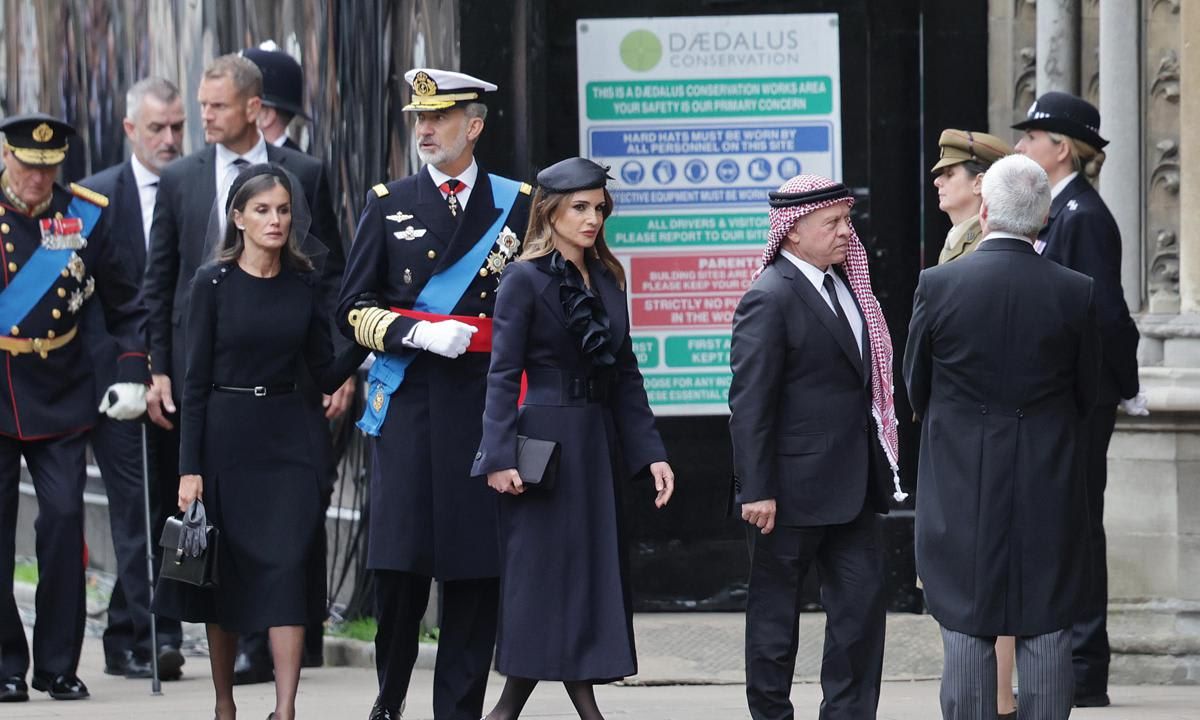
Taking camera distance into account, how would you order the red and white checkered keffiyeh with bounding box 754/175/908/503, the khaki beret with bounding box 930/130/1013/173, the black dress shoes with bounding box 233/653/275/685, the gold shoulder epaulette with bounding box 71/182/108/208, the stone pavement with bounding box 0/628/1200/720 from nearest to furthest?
the red and white checkered keffiyeh with bounding box 754/175/908/503, the khaki beret with bounding box 930/130/1013/173, the stone pavement with bounding box 0/628/1200/720, the black dress shoes with bounding box 233/653/275/685, the gold shoulder epaulette with bounding box 71/182/108/208

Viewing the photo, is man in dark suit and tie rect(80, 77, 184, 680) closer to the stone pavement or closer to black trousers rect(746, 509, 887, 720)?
the stone pavement

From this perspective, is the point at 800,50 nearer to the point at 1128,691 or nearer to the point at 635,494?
the point at 635,494

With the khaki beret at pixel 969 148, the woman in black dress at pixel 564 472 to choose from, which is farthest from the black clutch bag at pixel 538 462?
the khaki beret at pixel 969 148

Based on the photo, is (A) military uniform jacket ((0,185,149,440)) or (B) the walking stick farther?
(A) military uniform jacket ((0,185,149,440))

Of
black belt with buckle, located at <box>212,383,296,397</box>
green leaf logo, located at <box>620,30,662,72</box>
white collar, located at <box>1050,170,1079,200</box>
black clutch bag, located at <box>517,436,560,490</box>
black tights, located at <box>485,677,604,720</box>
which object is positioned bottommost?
black tights, located at <box>485,677,604,720</box>

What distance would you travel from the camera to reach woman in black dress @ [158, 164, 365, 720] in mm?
8148

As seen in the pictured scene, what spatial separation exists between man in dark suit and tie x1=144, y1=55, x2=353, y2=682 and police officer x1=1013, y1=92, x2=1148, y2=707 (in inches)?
99.1

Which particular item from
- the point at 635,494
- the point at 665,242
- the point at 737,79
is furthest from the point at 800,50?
the point at 635,494

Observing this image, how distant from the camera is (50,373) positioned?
961 centimetres

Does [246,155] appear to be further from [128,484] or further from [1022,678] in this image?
[1022,678]

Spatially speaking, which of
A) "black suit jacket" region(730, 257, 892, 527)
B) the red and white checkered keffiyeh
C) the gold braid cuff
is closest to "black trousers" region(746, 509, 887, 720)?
"black suit jacket" region(730, 257, 892, 527)

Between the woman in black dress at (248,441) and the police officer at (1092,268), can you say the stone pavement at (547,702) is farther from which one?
the woman in black dress at (248,441)

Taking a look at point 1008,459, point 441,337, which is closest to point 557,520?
point 441,337

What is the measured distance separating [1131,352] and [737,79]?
219 cm
